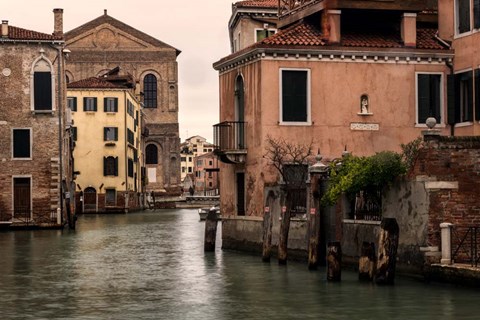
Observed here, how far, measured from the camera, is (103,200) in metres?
65.8

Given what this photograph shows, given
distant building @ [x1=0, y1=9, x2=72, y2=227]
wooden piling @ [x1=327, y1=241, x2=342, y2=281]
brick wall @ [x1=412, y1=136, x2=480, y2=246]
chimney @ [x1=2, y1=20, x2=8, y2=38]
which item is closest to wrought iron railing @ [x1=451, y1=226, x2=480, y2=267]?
brick wall @ [x1=412, y1=136, x2=480, y2=246]

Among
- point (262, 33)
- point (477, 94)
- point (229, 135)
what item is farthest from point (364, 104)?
point (262, 33)

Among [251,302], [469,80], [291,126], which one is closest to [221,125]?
[291,126]

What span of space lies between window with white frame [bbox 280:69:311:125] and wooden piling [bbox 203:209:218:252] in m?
3.45

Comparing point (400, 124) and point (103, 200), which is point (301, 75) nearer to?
point (400, 124)

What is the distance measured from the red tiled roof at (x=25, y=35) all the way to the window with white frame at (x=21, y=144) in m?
3.75

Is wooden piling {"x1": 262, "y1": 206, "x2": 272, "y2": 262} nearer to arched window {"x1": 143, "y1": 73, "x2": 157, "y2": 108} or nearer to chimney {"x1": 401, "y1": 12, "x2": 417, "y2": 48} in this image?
chimney {"x1": 401, "y1": 12, "x2": 417, "y2": 48}

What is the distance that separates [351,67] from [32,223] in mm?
19567

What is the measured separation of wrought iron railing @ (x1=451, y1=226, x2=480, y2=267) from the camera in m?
18.7

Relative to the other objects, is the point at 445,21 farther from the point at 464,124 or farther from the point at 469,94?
the point at 464,124

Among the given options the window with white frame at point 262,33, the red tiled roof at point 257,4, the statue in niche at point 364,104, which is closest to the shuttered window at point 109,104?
the red tiled roof at point 257,4

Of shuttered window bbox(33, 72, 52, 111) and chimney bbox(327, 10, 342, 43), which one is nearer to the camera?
chimney bbox(327, 10, 342, 43)

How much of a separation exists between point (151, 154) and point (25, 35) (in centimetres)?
3966

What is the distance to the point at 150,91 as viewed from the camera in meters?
82.2
